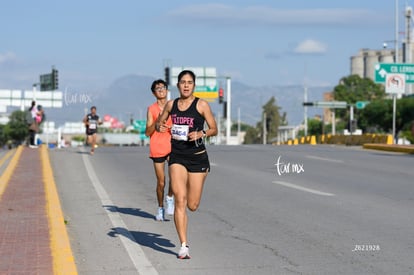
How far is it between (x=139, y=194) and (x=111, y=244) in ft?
19.8

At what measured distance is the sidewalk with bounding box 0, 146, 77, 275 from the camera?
324 inches

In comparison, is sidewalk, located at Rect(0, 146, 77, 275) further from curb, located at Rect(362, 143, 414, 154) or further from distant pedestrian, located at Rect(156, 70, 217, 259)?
curb, located at Rect(362, 143, 414, 154)

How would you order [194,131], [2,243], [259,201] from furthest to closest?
[259,201] → [2,243] → [194,131]

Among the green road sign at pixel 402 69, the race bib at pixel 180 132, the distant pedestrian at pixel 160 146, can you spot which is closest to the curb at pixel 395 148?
the green road sign at pixel 402 69

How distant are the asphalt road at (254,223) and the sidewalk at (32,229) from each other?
255 millimetres

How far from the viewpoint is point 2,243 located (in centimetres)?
957

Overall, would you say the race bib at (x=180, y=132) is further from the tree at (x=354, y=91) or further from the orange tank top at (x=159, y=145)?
the tree at (x=354, y=91)

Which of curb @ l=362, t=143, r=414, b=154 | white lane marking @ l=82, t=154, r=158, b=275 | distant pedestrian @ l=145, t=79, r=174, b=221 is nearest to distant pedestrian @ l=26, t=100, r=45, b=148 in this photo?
curb @ l=362, t=143, r=414, b=154

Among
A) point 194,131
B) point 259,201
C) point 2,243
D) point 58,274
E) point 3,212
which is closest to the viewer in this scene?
point 58,274

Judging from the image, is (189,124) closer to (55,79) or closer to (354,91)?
(55,79)

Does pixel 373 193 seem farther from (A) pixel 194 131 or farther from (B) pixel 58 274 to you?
(B) pixel 58 274

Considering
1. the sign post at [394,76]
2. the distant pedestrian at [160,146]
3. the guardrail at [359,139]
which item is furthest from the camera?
the sign post at [394,76]

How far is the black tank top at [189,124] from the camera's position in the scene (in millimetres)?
8828

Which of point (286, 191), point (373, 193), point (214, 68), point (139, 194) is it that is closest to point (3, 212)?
point (139, 194)
